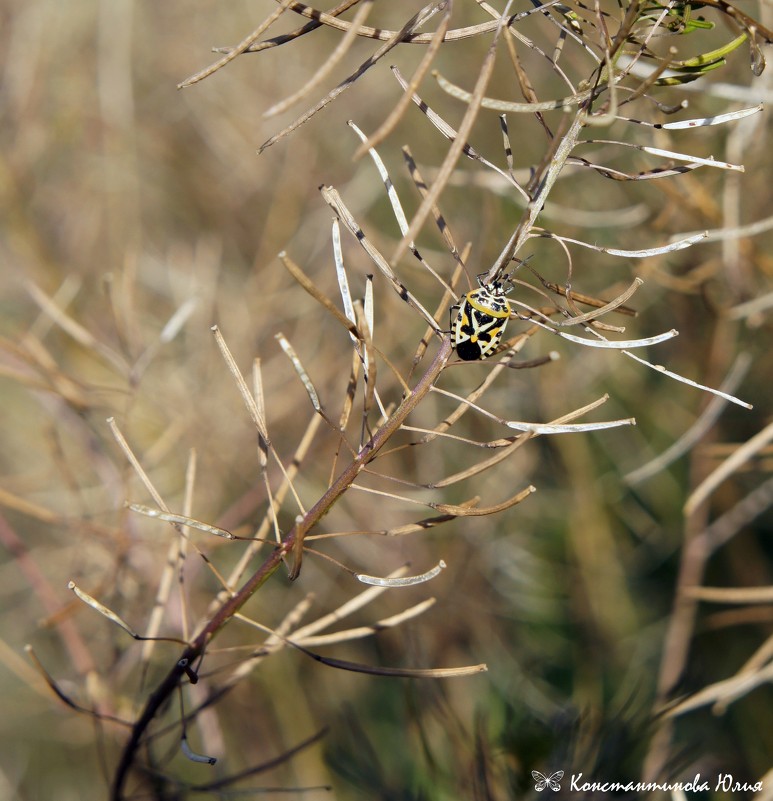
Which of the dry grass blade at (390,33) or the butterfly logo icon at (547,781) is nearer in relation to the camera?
the dry grass blade at (390,33)

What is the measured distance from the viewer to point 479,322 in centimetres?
37

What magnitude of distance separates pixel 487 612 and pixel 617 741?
1.62 ft

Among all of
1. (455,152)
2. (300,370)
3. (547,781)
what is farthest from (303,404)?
(455,152)

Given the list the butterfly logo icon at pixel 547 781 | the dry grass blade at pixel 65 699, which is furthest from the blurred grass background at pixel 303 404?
the dry grass blade at pixel 65 699

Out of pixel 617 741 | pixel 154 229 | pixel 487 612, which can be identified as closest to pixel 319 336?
pixel 487 612

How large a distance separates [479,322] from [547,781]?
49cm

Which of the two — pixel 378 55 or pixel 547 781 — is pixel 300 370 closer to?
pixel 378 55

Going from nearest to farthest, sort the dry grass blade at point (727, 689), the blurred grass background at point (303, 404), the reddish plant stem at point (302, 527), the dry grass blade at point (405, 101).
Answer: the dry grass blade at point (405, 101) → the reddish plant stem at point (302, 527) → the dry grass blade at point (727, 689) → the blurred grass background at point (303, 404)

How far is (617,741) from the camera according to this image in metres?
0.65

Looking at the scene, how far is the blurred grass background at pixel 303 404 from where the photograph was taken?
3.28 ft

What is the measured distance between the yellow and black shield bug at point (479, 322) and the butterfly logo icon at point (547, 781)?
0.46m

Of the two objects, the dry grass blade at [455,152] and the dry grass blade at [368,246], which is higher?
the dry grass blade at [455,152]

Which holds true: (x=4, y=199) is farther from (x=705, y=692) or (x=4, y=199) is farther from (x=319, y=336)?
(x=705, y=692)

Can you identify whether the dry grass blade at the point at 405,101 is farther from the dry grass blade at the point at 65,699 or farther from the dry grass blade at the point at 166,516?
the dry grass blade at the point at 65,699
